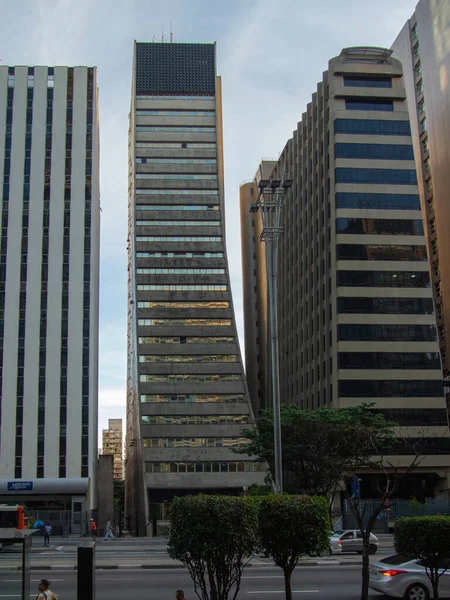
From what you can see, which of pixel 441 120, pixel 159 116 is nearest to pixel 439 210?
pixel 441 120

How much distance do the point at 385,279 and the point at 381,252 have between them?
269cm

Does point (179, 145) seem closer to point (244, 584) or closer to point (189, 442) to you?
point (189, 442)

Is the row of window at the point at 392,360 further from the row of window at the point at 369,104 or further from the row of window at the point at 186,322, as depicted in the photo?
the row of window at the point at 369,104

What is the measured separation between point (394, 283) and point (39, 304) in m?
34.2

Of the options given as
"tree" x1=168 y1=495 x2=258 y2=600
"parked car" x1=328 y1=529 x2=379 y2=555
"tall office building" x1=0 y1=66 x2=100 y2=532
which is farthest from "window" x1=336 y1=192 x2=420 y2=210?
"tree" x1=168 y1=495 x2=258 y2=600

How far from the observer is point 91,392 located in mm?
69750

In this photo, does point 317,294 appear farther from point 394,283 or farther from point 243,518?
point 243,518

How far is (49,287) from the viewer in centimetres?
7162

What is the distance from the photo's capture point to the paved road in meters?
21.9

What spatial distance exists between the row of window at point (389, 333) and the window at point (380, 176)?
562 inches

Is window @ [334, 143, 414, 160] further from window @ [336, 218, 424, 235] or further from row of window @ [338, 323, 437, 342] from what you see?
row of window @ [338, 323, 437, 342]

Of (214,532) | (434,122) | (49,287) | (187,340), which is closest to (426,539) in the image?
(214,532)

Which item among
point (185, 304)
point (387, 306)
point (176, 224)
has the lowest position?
point (387, 306)

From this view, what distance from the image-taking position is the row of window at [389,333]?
6669 cm
